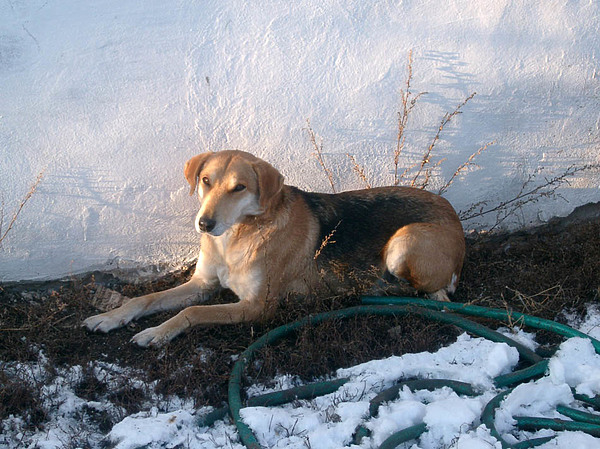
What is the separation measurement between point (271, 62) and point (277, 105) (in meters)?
0.39

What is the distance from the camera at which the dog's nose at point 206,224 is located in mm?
4328

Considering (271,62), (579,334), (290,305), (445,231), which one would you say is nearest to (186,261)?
(290,305)

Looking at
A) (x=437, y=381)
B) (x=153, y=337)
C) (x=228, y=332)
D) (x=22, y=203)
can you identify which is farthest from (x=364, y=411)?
(x=22, y=203)

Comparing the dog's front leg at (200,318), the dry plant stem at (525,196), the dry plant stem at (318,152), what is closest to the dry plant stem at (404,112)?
the dry plant stem at (318,152)

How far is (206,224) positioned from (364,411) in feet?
5.61

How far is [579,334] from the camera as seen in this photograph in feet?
13.5

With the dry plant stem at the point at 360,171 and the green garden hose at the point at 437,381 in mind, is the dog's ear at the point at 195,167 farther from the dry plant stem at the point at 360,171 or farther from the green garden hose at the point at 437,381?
the dry plant stem at the point at 360,171

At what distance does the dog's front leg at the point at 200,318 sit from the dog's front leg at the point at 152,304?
0.32 metres

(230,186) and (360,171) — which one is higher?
(230,186)

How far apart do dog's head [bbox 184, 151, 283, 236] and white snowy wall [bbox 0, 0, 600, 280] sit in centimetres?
79

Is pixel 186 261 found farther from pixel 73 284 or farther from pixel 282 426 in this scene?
pixel 282 426

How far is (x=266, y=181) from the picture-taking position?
4594 mm

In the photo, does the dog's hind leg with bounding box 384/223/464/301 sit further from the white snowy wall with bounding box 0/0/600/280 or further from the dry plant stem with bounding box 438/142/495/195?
the white snowy wall with bounding box 0/0/600/280

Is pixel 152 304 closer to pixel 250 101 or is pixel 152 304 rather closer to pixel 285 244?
pixel 285 244
